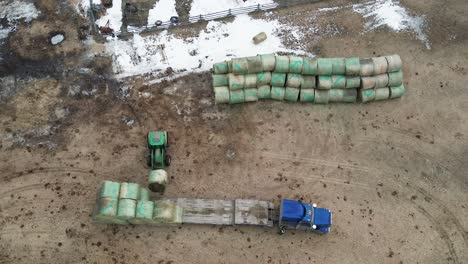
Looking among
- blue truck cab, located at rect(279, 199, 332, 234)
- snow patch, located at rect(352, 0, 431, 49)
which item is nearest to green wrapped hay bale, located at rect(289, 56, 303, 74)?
snow patch, located at rect(352, 0, 431, 49)

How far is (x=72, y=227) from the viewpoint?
1848cm

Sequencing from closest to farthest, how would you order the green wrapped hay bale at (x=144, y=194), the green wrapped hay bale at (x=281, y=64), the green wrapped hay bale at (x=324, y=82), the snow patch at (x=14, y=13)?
the green wrapped hay bale at (x=144, y=194), the green wrapped hay bale at (x=281, y=64), the green wrapped hay bale at (x=324, y=82), the snow patch at (x=14, y=13)

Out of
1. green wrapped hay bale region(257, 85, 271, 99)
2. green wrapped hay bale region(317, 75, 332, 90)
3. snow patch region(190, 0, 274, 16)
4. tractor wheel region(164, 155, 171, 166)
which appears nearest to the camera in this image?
tractor wheel region(164, 155, 171, 166)

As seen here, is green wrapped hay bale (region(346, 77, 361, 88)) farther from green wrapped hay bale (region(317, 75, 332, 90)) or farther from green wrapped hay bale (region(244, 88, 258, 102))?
green wrapped hay bale (region(244, 88, 258, 102))

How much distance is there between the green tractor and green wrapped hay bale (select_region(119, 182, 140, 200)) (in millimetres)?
1722

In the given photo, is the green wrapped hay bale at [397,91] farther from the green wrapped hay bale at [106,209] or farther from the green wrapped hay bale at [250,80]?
the green wrapped hay bale at [106,209]

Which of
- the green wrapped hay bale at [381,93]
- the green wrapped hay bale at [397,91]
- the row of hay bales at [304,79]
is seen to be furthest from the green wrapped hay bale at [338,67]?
the green wrapped hay bale at [397,91]

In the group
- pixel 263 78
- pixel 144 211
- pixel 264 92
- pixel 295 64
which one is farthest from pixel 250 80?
pixel 144 211

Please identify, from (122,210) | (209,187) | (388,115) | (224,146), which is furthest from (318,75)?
(122,210)

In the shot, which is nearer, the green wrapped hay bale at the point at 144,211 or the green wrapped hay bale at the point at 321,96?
the green wrapped hay bale at the point at 144,211

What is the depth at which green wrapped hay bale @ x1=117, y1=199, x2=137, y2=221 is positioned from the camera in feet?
57.6

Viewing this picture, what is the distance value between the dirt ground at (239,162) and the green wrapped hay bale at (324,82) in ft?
3.87

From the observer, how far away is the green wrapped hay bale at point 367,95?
22.0m

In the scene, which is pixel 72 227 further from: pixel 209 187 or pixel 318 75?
pixel 318 75
